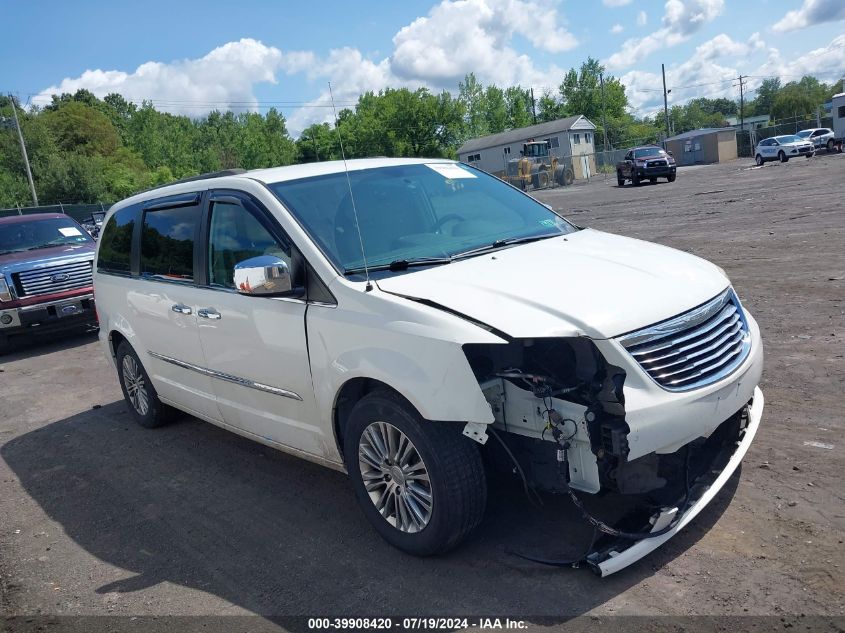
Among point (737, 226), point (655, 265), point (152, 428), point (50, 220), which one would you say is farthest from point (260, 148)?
point (655, 265)

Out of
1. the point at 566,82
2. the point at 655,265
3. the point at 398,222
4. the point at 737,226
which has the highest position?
the point at 566,82

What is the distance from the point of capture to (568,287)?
347 cm

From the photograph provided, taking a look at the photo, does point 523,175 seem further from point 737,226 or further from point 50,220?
point 50,220

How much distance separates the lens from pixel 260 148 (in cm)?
3784

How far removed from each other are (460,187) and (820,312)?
434cm

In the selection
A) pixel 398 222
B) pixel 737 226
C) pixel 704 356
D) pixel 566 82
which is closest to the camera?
pixel 704 356

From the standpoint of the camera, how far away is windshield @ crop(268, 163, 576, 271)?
4117 millimetres

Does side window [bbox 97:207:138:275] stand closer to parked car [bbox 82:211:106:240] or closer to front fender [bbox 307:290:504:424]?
front fender [bbox 307:290:504:424]

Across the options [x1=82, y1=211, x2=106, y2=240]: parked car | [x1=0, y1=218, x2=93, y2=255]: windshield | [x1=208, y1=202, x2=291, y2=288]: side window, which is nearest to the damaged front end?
[x1=208, y1=202, x2=291, y2=288]: side window

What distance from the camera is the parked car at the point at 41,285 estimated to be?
10609 millimetres

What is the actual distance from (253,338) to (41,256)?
8.56 meters

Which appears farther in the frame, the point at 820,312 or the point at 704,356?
the point at 820,312

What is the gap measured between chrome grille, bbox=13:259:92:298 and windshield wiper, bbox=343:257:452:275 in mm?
8736

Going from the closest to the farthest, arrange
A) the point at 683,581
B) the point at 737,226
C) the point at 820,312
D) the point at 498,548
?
the point at 683,581
the point at 498,548
the point at 820,312
the point at 737,226
